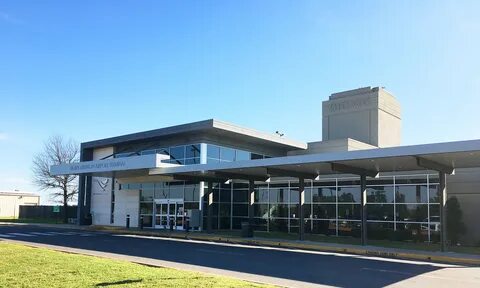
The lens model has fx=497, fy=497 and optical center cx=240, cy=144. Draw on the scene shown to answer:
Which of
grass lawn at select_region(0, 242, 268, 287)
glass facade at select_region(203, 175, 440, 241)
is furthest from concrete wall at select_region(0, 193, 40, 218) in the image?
grass lawn at select_region(0, 242, 268, 287)

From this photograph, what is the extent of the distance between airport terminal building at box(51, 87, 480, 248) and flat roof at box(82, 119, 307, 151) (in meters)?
0.08

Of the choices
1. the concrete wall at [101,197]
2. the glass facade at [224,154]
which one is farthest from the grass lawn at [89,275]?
the concrete wall at [101,197]

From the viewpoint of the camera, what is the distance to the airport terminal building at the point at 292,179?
24.6 meters

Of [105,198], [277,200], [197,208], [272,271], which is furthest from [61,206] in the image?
[272,271]

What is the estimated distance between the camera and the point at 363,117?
161 feet

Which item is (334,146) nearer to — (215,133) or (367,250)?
(215,133)

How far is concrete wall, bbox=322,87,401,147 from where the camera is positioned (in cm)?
4809

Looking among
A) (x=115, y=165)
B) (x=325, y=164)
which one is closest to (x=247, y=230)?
(x=325, y=164)

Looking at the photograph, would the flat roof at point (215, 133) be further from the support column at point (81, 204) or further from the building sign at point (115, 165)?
the support column at point (81, 204)

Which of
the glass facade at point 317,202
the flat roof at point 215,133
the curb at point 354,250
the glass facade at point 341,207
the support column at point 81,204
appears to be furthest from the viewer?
the support column at point 81,204

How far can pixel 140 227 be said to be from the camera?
38406 mm

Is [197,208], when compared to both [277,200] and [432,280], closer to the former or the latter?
[277,200]

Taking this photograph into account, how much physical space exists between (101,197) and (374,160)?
97.3ft

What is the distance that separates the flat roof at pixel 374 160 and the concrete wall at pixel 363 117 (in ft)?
66.9
